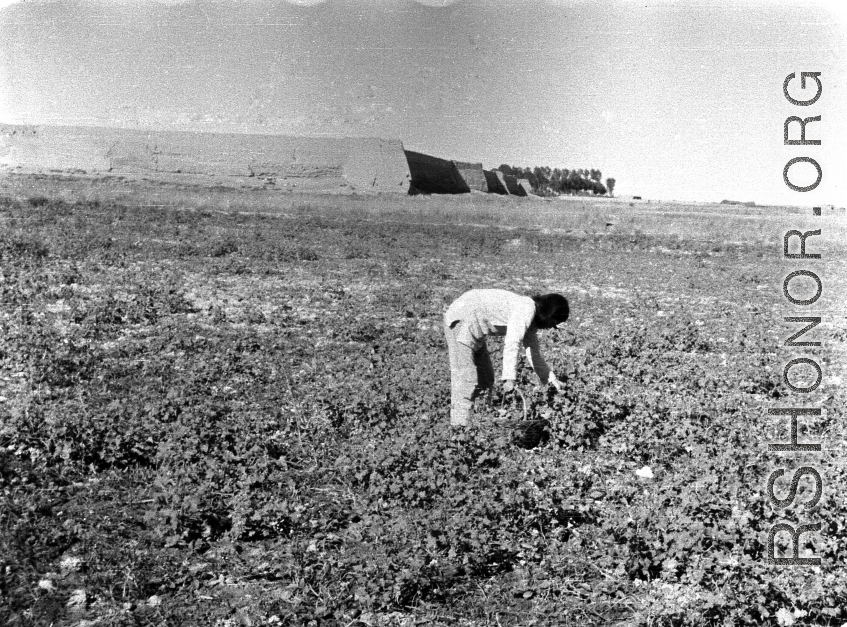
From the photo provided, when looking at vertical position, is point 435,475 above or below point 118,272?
below

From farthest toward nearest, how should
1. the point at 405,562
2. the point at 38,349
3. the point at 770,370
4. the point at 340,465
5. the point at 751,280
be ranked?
the point at 751,280 < the point at 770,370 < the point at 38,349 < the point at 340,465 < the point at 405,562

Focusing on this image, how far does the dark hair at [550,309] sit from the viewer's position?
18.4ft

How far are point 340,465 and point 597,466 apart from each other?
6.29 ft

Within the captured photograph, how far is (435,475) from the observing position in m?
4.90

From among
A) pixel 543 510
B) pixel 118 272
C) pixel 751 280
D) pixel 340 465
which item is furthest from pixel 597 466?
pixel 751 280

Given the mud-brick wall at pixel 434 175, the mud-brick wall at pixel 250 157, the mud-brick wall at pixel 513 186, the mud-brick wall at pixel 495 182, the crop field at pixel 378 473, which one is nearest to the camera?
the crop field at pixel 378 473

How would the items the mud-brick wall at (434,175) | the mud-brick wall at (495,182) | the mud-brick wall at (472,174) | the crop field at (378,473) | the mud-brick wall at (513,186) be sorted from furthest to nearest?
the mud-brick wall at (513,186) → the mud-brick wall at (495,182) → the mud-brick wall at (472,174) → the mud-brick wall at (434,175) → the crop field at (378,473)

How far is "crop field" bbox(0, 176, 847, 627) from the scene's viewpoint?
385 cm

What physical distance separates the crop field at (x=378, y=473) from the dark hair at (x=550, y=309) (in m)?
0.77

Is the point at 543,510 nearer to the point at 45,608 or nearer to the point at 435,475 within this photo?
the point at 435,475

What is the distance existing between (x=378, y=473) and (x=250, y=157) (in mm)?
55344

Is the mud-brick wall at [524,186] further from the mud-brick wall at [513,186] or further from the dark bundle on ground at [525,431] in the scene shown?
the dark bundle on ground at [525,431]

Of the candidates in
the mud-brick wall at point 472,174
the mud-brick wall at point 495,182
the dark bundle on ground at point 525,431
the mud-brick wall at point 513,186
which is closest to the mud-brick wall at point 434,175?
the mud-brick wall at point 472,174

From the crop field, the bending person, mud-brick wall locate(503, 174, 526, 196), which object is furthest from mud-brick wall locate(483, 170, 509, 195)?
the bending person
